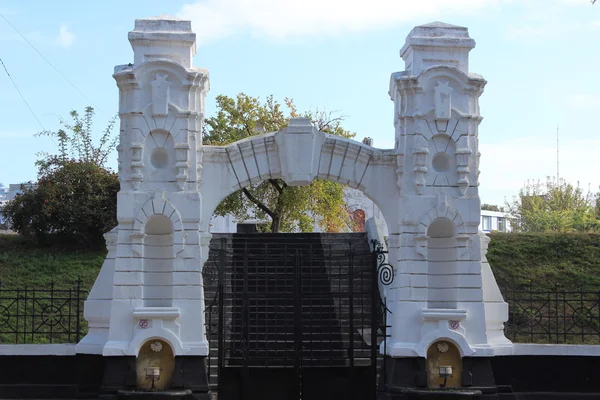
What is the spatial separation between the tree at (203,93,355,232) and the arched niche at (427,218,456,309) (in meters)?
14.6

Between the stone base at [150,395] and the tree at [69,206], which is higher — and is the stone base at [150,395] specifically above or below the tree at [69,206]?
below

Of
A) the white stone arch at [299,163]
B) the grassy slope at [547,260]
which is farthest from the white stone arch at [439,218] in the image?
the grassy slope at [547,260]

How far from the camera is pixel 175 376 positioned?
40.8ft

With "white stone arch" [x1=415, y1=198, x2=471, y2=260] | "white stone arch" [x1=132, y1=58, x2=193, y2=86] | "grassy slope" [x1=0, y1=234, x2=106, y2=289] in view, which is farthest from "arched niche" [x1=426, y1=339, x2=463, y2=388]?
"grassy slope" [x1=0, y1=234, x2=106, y2=289]

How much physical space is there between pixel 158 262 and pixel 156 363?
59.6 inches

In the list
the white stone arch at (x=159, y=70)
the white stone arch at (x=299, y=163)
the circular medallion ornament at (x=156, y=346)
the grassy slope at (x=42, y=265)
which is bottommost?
the circular medallion ornament at (x=156, y=346)

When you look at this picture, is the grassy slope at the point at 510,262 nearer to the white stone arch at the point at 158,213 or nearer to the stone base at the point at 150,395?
the white stone arch at the point at 158,213

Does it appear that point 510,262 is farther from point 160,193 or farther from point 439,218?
point 160,193

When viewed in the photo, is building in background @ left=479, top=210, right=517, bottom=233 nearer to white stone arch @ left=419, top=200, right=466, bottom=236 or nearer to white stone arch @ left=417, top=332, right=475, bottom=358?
white stone arch @ left=419, top=200, right=466, bottom=236

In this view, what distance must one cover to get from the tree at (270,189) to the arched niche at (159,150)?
1477cm

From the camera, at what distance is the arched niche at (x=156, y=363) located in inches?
494

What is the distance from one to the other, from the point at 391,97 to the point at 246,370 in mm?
4904

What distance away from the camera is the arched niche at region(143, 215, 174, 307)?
12.9 metres

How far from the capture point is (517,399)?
45.1ft
